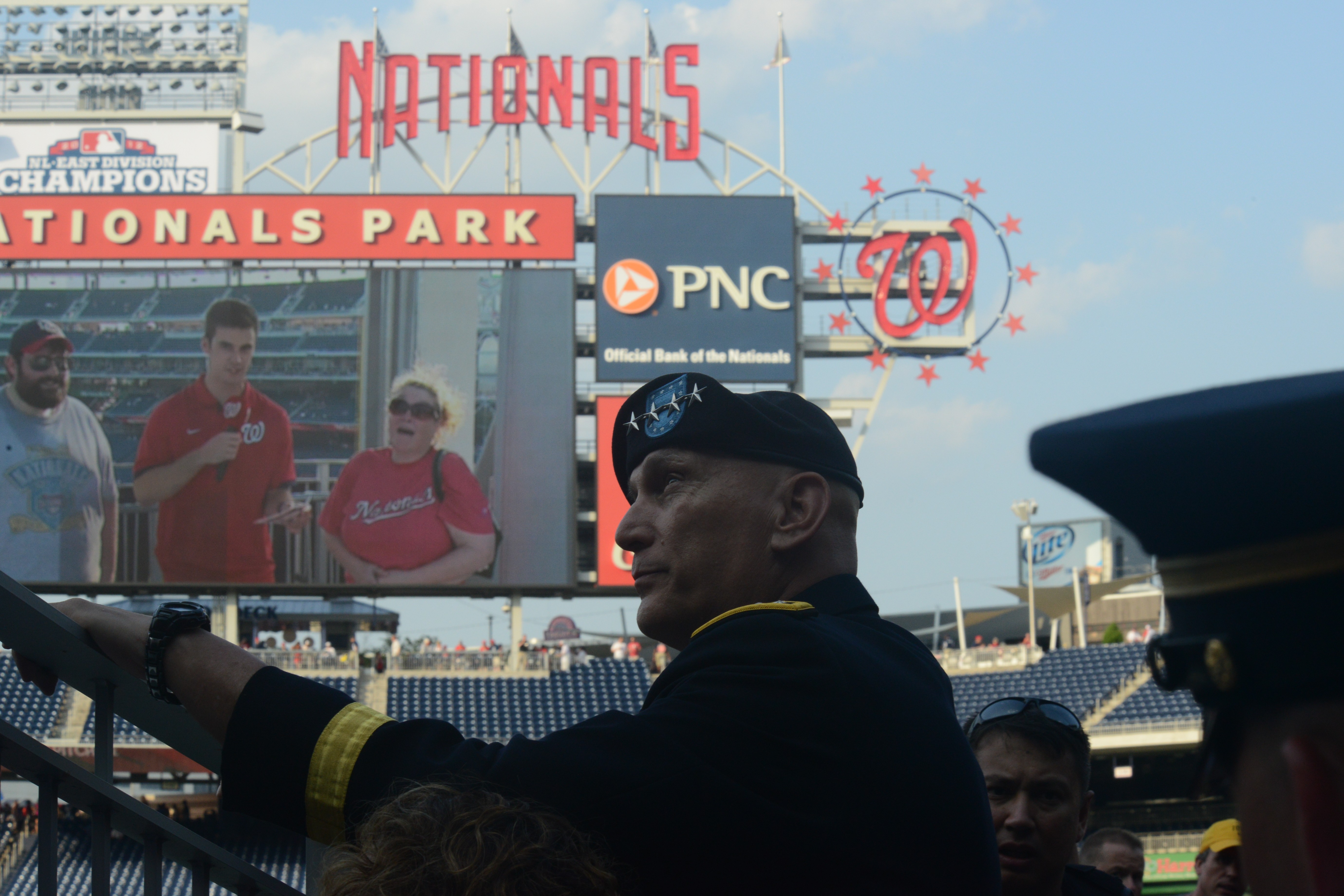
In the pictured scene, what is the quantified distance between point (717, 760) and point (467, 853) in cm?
25

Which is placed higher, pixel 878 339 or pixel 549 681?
pixel 878 339

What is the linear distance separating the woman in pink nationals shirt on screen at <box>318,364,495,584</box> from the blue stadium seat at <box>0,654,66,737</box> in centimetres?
574

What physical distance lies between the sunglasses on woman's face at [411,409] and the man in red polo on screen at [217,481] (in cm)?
183

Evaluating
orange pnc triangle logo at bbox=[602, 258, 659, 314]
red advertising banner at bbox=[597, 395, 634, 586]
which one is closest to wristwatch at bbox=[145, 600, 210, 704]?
red advertising banner at bbox=[597, 395, 634, 586]

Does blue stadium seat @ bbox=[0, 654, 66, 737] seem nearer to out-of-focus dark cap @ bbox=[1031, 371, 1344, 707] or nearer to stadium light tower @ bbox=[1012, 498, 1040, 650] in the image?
stadium light tower @ bbox=[1012, 498, 1040, 650]

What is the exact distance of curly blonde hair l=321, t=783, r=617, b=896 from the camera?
1.19m

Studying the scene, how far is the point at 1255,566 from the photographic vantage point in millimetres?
919

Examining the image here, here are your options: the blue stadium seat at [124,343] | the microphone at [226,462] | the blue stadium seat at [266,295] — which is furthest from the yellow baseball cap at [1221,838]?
the blue stadium seat at [124,343]

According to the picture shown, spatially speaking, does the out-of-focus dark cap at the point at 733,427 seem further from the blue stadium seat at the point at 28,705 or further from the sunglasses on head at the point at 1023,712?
the blue stadium seat at the point at 28,705

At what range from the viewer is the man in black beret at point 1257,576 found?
2.76ft

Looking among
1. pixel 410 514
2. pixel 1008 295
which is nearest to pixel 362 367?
pixel 410 514

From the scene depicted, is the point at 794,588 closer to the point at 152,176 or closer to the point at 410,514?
the point at 410,514

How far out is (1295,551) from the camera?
2.94ft

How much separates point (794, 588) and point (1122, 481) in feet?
2.60
